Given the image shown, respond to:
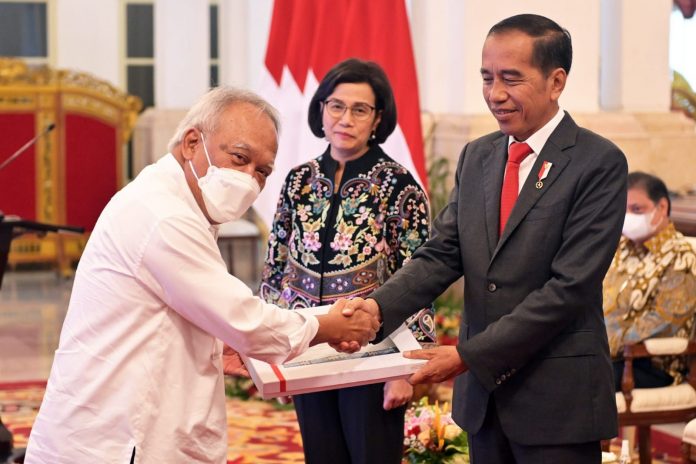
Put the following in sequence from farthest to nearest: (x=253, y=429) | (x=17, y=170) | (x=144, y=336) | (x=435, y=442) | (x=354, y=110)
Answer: (x=17, y=170)
(x=253, y=429)
(x=435, y=442)
(x=354, y=110)
(x=144, y=336)

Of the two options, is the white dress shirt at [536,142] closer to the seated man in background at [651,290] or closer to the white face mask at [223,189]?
the white face mask at [223,189]

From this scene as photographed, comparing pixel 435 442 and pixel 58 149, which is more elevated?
pixel 58 149

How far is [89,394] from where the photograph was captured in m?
2.27

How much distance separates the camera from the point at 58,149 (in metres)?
10.1

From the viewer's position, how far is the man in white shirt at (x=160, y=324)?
2.25 meters

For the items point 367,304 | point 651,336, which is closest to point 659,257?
point 651,336

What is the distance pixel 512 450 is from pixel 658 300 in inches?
84.8

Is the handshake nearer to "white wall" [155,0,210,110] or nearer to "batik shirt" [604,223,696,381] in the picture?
"batik shirt" [604,223,696,381]

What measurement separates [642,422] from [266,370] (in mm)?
2269

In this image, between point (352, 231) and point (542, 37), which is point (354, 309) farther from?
point (542, 37)

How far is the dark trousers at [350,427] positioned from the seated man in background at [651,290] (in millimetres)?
1573

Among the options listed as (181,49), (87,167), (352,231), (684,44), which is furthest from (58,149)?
(352,231)

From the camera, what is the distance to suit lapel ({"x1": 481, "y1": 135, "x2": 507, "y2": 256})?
8.45 ft

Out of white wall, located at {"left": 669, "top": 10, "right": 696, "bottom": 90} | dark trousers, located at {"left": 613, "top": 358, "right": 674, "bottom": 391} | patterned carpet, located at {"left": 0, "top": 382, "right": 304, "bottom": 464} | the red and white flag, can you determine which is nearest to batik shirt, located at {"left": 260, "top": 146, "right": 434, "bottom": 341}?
dark trousers, located at {"left": 613, "top": 358, "right": 674, "bottom": 391}
